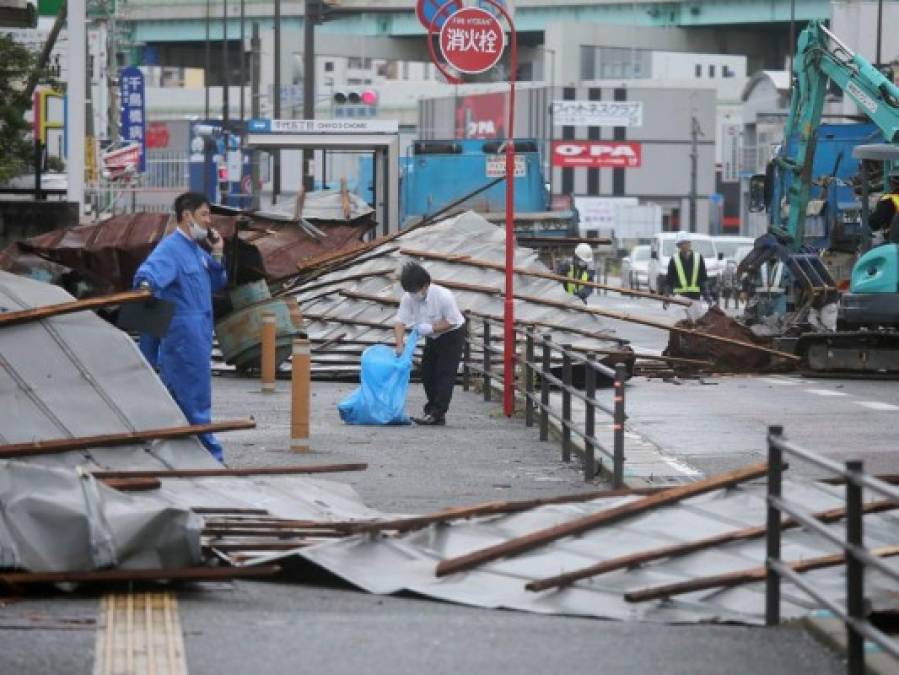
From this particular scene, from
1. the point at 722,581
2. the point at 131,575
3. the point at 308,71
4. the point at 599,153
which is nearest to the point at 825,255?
the point at 308,71

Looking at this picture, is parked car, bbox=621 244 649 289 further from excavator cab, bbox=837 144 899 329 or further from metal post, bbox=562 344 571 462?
metal post, bbox=562 344 571 462

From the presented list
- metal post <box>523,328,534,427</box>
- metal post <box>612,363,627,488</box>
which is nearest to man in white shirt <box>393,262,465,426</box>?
metal post <box>523,328,534,427</box>

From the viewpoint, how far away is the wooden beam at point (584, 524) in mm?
9789

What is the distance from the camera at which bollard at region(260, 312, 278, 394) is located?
919 inches

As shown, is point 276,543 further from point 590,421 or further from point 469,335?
point 469,335

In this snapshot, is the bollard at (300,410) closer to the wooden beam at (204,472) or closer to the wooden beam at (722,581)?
the wooden beam at (204,472)

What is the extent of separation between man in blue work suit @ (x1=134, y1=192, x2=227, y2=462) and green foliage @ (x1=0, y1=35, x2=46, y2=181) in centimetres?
2022

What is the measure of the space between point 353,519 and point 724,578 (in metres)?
2.77

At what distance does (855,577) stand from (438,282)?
18187 millimetres

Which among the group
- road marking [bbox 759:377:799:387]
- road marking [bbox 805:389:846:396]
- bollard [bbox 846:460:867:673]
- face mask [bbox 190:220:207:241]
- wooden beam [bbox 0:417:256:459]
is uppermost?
face mask [bbox 190:220:207:241]

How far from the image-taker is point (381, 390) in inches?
763

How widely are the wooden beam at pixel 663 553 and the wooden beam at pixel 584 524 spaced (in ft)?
0.77

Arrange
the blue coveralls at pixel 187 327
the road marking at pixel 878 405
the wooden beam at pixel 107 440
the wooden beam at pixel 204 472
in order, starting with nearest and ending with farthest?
the wooden beam at pixel 204 472 → the wooden beam at pixel 107 440 → the blue coveralls at pixel 187 327 → the road marking at pixel 878 405

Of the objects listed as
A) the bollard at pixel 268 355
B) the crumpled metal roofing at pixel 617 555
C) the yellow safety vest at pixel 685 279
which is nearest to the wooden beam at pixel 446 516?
the crumpled metal roofing at pixel 617 555
